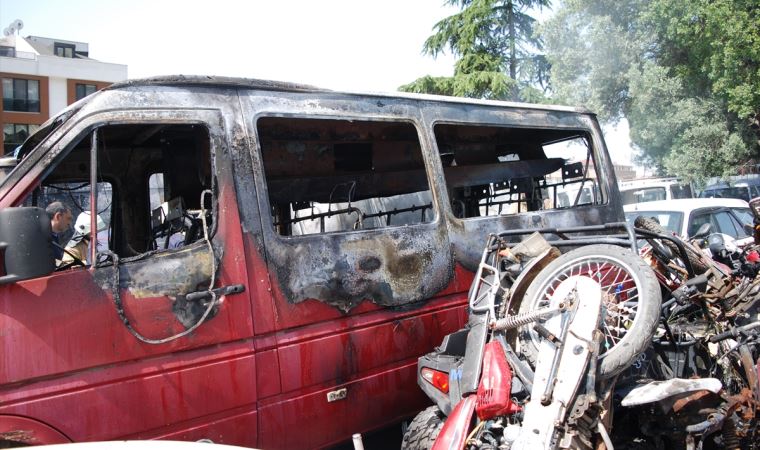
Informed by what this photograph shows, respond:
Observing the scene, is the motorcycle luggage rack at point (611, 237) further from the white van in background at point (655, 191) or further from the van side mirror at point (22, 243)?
the white van in background at point (655, 191)

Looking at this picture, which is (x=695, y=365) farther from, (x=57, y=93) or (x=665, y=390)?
(x=57, y=93)

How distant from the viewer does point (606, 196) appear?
518 cm

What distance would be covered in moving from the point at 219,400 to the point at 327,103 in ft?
6.33

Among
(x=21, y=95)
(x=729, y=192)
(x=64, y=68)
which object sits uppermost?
(x=64, y=68)

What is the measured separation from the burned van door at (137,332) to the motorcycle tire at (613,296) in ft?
5.21

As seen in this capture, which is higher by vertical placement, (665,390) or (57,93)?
(57,93)

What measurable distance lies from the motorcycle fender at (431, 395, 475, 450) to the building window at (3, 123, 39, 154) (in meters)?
36.4

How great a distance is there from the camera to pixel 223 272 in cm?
312

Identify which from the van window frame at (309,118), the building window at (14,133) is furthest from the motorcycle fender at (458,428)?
the building window at (14,133)

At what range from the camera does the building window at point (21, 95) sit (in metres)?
33.5

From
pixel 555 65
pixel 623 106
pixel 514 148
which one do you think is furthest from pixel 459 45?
pixel 514 148

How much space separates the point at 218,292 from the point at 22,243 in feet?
3.14

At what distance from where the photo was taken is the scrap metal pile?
2738 millimetres

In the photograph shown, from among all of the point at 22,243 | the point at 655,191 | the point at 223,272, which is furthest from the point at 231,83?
the point at 655,191
